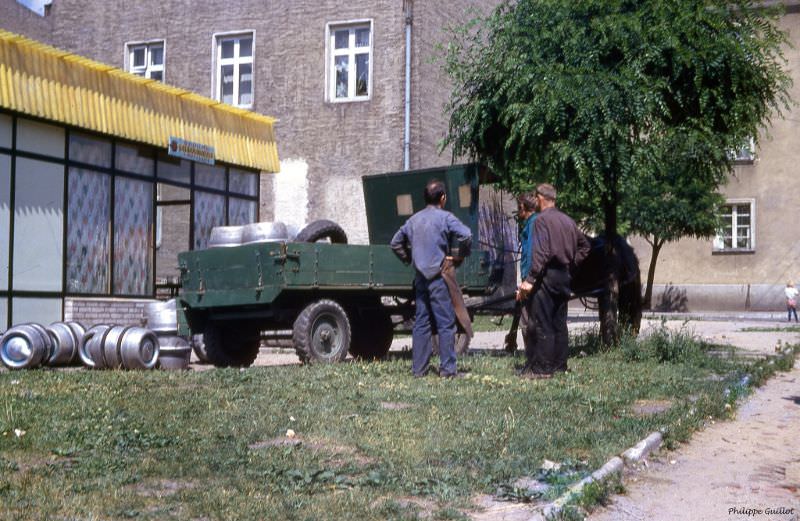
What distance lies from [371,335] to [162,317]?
2973 millimetres

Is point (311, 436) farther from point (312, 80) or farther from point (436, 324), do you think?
point (312, 80)

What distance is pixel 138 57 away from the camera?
93.9 ft

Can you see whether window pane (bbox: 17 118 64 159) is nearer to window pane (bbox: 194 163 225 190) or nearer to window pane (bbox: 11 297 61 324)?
window pane (bbox: 11 297 61 324)

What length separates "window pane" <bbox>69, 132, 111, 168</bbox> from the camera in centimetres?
1759

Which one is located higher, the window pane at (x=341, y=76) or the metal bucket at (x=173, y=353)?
the window pane at (x=341, y=76)

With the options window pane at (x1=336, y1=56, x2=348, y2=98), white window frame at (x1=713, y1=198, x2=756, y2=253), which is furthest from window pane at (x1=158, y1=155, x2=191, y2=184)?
white window frame at (x1=713, y1=198, x2=756, y2=253)

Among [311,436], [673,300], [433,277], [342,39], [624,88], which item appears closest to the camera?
[311,436]

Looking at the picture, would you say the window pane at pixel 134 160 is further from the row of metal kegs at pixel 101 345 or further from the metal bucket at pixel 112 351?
the metal bucket at pixel 112 351

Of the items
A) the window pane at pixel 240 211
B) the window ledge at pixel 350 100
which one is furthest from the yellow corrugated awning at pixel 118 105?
the window ledge at pixel 350 100

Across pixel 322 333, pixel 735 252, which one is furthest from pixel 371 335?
pixel 735 252

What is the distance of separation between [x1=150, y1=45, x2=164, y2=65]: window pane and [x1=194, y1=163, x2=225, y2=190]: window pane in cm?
796

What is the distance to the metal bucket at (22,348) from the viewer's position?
12.5 m

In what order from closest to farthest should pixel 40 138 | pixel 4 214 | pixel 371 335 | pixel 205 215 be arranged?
pixel 371 335 → pixel 4 214 → pixel 40 138 → pixel 205 215

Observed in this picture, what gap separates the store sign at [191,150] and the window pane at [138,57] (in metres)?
9.08
